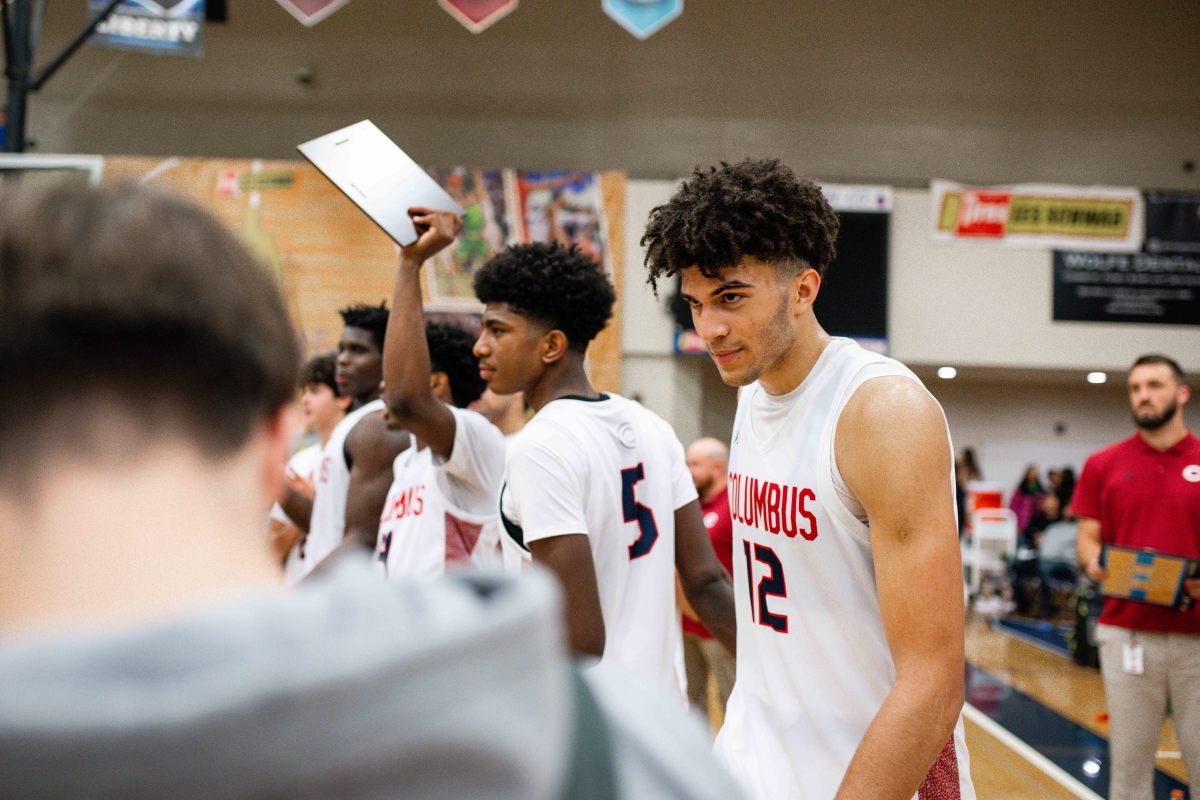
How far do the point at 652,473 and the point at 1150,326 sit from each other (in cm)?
1258

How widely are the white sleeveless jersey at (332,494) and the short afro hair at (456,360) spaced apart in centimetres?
35

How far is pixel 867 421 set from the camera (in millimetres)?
1994

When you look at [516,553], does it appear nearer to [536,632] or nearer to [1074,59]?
[536,632]

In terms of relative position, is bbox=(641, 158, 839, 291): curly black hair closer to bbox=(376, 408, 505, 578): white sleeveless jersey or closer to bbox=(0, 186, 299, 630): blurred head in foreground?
bbox=(376, 408, 505, 578): white sleeveless jersey

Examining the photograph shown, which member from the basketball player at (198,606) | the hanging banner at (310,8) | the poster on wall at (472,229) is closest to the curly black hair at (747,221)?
the basketball player at (198,606)

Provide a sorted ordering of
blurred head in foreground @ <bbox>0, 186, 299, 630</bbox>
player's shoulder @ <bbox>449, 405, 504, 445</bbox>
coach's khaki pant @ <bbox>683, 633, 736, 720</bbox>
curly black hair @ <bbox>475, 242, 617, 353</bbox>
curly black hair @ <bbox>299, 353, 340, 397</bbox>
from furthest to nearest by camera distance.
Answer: curly black hair @ <bbox>299, 353, 340, 397</bbox> < coach's khaki pant @ <bbox>683, 633, 736, 720</bbox> < player's shoulder @ <bbox>449, 405, 504, 445</bbox> < curly black hair @ <bbox>475, 242, 617, 353</bbox> < blurred head in foreground @ <bbox>0, 186, 299, 630</bbox>

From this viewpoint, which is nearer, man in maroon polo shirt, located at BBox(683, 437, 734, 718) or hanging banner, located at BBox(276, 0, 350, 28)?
man in maroon polo shirt, located at BBox(683, 437, 734, 718)

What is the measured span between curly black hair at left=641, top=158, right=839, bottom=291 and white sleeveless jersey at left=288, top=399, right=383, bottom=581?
255 centimetres

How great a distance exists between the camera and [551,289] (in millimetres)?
3398

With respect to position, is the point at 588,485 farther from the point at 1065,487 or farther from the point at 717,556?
the point at 1065,487

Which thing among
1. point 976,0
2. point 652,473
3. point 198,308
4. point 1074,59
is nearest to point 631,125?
point 976,0

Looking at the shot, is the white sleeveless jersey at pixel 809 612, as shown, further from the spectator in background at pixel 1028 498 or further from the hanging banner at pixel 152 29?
the spectator in background at pixel 1028 498

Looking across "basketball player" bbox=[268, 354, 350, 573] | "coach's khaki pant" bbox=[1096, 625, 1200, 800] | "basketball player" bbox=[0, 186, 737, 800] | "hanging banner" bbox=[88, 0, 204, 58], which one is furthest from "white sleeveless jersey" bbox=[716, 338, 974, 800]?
"hanging banner" bbox=[88, 0, 204, 58]

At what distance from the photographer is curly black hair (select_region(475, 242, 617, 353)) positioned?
3396 mm
